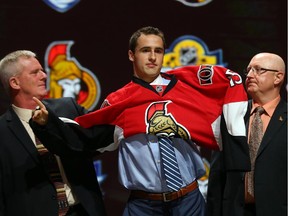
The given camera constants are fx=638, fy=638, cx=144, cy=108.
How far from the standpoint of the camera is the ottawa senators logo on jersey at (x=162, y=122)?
259 centimetres

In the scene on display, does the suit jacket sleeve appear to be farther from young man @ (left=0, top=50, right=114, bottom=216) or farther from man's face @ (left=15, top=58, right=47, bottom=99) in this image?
man's face @ (left=15, top=58, right=47, bottom=99)

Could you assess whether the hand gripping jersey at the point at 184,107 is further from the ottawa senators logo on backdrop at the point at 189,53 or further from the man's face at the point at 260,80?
the ottawa senators logo on backdrop at the point at 189,53

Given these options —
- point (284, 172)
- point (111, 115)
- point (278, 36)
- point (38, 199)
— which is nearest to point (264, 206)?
point (284, 172)

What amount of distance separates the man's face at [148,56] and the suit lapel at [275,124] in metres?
0.56

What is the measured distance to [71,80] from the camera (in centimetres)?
382

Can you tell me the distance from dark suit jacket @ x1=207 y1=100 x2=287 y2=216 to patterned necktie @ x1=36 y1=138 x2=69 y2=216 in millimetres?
668

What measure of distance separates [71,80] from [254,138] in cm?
140

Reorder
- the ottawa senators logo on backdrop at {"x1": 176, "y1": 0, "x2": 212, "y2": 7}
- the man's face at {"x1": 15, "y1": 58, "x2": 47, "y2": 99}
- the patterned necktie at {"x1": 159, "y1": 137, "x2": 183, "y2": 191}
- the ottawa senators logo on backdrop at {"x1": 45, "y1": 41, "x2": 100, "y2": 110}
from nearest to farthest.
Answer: the patterned necktie at {"x1": 159, "y1": 137, "x2": 183, "y2": 191} → the man's face at {"x1": 15, "y1": 58, "x2": 47, "y2": 99} → the ottawa senators logo on backdrop at {"x1": 45, "y1": 41, "x2": 100, "y2": 110} → the ottawa senators logo on backdrop at {"x1": 176, "y1": 0, "x2": 212, "y2": 7}

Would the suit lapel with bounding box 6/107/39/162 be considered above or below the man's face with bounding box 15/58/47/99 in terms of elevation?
below

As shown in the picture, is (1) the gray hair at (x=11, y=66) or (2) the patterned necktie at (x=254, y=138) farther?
(1) the gray hair at (x=11, y=66)

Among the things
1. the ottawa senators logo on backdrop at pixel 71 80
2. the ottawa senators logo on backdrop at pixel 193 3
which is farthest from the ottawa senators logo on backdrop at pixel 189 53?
the ottawa senators logo on backdrop at pixel 71 80

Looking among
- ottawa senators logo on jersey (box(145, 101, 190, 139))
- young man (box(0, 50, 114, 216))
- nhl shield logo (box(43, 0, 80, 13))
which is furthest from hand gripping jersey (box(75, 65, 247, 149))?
nhl shield logo (box(43, 0, 80, 13))

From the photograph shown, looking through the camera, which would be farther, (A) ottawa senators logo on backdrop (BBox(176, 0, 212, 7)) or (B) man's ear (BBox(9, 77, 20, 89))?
(A) ottawa senators logo on backdrop (BBox(176, 0, 212, 7))

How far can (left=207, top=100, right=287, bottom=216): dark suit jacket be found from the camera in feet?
8.99
